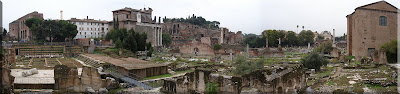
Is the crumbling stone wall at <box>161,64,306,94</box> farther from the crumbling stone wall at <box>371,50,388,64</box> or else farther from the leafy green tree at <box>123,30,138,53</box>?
the leafy green tree at <box>123,30,138,53</box>

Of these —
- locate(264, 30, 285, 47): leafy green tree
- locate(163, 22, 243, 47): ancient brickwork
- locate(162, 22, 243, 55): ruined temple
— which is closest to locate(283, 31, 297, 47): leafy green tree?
locate(264, 30, 285, 47): leafy green tree

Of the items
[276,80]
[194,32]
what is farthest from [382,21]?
[194,32]

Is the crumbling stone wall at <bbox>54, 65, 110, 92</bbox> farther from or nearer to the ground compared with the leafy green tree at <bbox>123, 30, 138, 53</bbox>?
nearer to the ground

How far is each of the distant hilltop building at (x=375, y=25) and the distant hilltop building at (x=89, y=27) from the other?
52743 mm

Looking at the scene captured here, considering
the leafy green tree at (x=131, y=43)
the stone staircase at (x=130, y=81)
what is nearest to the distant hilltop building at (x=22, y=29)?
the leafy green tree at (x=131, y=43)

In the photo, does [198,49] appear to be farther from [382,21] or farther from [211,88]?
[211,88]

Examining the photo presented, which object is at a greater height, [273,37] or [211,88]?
[273,37]

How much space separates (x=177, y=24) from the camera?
342ft

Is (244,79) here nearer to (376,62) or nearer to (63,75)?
(63,75)

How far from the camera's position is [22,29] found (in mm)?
54750

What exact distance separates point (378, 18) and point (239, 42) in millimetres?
66803

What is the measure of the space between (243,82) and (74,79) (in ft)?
29.0

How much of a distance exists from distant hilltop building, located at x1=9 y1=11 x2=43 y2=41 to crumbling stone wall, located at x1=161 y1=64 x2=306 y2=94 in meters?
47.1

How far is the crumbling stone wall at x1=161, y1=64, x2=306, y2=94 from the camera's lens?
12.1m
